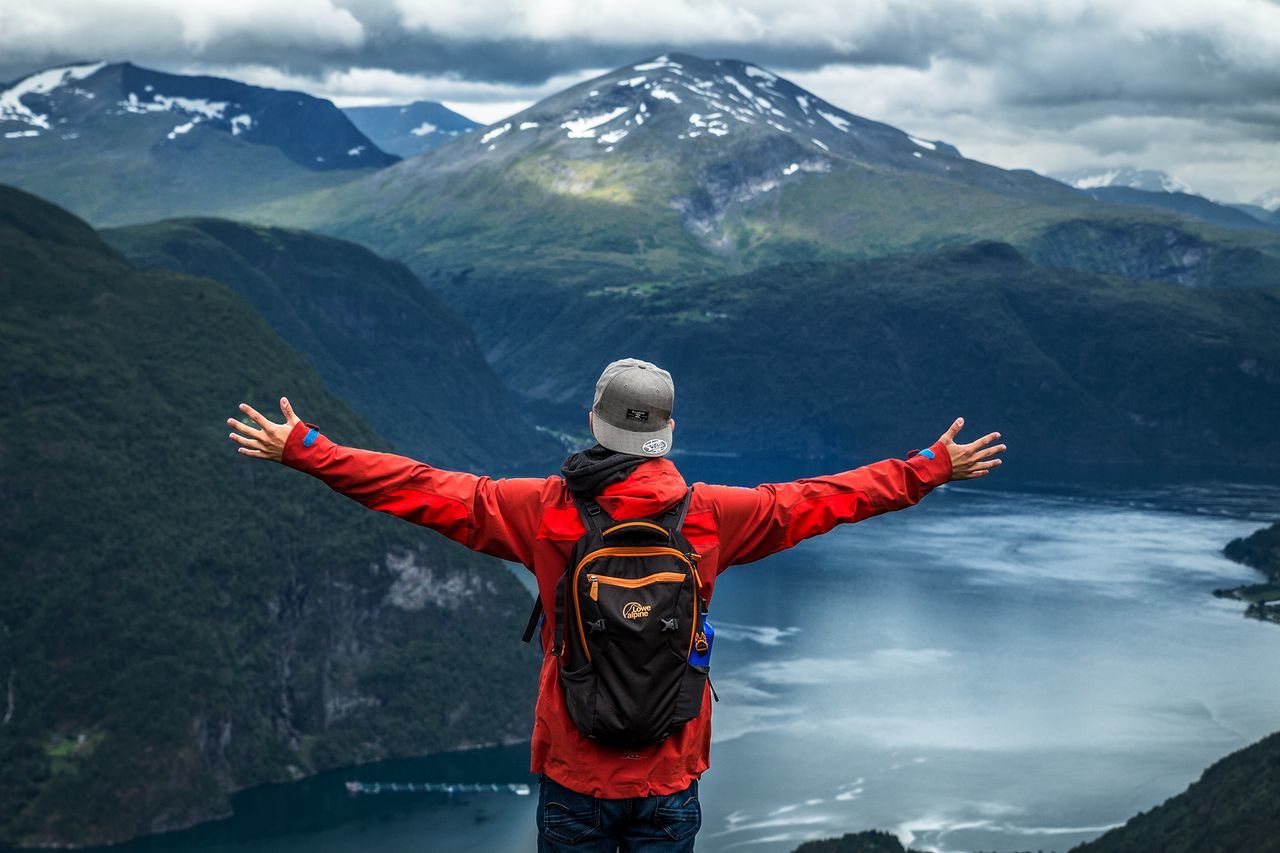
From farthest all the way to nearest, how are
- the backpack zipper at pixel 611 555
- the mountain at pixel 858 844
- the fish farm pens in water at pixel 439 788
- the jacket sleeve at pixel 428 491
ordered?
the fish farm pens in water at pixel 439 788, the mountain at pixel 858 844, the jacket sleeve at pixel 428 491, the backpack zipper at pixel 611 555

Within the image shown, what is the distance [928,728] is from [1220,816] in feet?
106

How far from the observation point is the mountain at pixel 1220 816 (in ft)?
321

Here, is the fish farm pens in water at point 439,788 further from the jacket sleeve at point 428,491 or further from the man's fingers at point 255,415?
the man's fingers at point 255,415

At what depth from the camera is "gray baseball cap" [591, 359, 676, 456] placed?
24.8 ft

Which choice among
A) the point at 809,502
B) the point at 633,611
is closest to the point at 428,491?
the point at 633,611

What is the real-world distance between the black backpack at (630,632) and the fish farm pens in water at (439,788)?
127 m

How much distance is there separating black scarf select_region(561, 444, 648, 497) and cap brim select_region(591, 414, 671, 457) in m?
0.03

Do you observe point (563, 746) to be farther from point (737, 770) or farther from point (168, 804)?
point (168, 804)

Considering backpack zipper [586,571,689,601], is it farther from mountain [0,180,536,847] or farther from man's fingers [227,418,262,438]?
mountain [0,180,536,847]

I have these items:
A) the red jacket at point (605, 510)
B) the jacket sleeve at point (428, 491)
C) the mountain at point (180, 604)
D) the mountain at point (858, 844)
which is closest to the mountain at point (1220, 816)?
the mountain at point (858, 844)

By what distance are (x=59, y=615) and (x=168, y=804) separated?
2958cm

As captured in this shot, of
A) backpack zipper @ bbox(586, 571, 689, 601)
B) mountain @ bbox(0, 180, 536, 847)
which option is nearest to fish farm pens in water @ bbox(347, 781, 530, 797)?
mountain @ bbox(0, 180, 536, 847)

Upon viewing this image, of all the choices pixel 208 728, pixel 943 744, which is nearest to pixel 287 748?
pixel 208 728

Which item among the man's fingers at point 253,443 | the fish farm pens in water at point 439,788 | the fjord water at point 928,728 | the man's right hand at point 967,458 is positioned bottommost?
the fish farm pens in water at point 439,788
